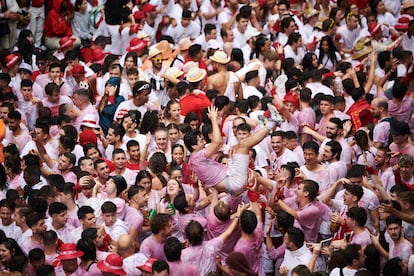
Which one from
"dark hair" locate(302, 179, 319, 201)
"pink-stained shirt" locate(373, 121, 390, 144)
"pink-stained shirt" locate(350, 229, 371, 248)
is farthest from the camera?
"pink-stained shirt" locate(373, 121, 390, 144)

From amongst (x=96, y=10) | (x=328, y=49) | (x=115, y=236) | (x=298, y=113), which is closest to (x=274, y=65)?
(x=328, y=49)

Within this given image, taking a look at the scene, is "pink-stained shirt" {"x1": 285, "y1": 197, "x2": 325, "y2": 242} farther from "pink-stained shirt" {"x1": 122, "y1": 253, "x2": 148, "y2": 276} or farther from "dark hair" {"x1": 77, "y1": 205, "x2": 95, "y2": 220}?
"dark hair" {"x1": 77, "y1": 205, "x2": 95, "y2": 220}

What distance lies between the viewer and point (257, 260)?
8.66 meters

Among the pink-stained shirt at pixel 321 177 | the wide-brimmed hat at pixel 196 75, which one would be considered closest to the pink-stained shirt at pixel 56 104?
the wide-brimmed hat at pixel 196 75

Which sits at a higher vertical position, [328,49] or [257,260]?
[257,260]

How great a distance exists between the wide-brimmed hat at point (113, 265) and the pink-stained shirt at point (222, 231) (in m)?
1.03

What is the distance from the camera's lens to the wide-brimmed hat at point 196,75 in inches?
490

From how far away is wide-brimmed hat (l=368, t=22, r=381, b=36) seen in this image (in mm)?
15203

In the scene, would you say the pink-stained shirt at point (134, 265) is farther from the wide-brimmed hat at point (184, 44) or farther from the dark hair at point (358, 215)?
the wide-brimmed hat at point (184, 44)

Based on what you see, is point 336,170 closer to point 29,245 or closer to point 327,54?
point 29,245

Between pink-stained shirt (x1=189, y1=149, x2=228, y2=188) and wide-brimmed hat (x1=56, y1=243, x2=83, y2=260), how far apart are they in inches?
60.6

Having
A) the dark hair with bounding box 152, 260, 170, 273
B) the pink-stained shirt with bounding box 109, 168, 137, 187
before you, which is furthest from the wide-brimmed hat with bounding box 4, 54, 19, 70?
the dark hair with bounding box 152, 260, 170, 273

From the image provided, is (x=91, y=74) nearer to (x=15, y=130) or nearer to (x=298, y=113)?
(x=15, y=130)

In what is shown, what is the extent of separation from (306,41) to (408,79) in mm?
2633
